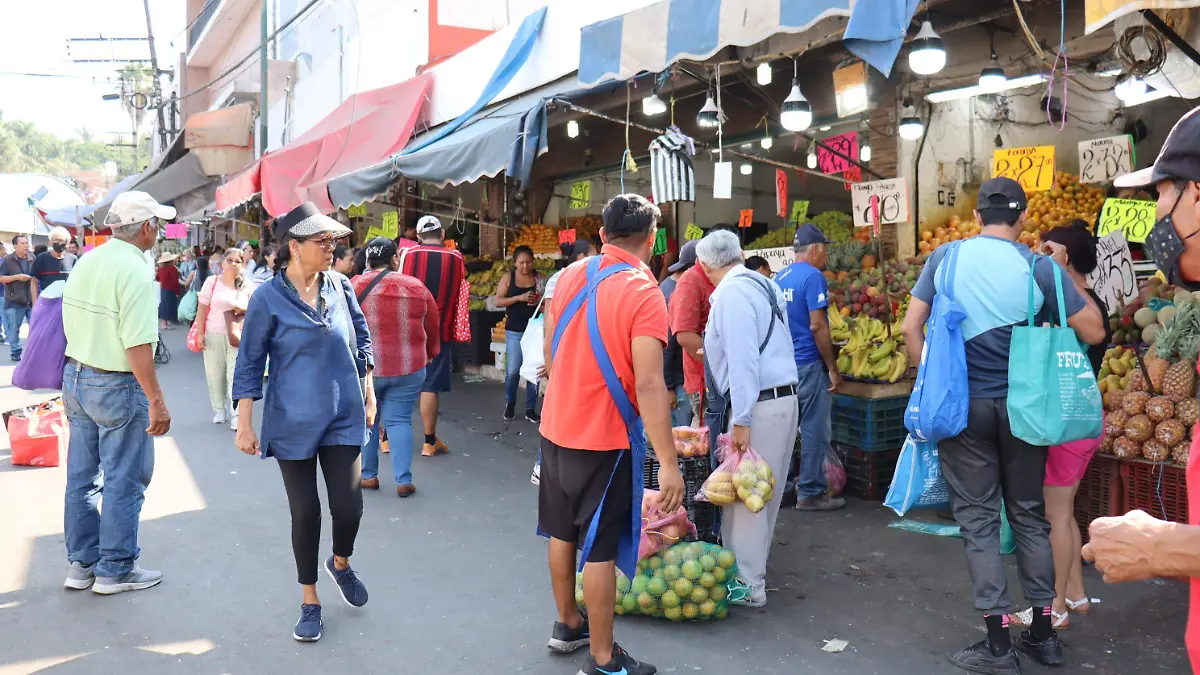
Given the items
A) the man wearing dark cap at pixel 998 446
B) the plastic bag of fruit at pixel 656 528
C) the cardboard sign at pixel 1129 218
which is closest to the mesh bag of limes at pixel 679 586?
the plastic bag of fruit at pixel 656 528

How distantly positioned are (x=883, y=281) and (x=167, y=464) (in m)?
6.46

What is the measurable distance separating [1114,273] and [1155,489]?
1887 mm

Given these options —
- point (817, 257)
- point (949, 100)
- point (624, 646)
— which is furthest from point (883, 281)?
point (624, 646)

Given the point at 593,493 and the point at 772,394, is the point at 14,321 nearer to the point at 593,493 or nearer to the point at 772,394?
the point at 772,394

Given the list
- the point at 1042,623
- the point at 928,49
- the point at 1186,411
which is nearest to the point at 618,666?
the point at 1042,623

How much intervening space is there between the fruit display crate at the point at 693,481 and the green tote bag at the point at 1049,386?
183cm

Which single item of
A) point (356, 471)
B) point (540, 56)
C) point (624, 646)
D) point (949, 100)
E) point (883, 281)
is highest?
point (540, 56)

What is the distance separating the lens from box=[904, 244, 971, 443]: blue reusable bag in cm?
373

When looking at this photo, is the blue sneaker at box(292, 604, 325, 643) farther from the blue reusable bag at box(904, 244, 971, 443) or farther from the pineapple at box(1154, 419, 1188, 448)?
the pineapple at box(1154, 419, 1188, 448)

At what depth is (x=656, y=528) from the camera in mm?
4441

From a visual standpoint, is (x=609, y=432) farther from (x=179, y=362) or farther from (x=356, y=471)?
(x=179, y=362)

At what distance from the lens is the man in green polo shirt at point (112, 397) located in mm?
4613

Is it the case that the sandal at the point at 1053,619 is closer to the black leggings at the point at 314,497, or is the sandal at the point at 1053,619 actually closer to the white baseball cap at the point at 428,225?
the black leggings at the point at 314,497

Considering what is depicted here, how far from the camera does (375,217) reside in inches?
761
